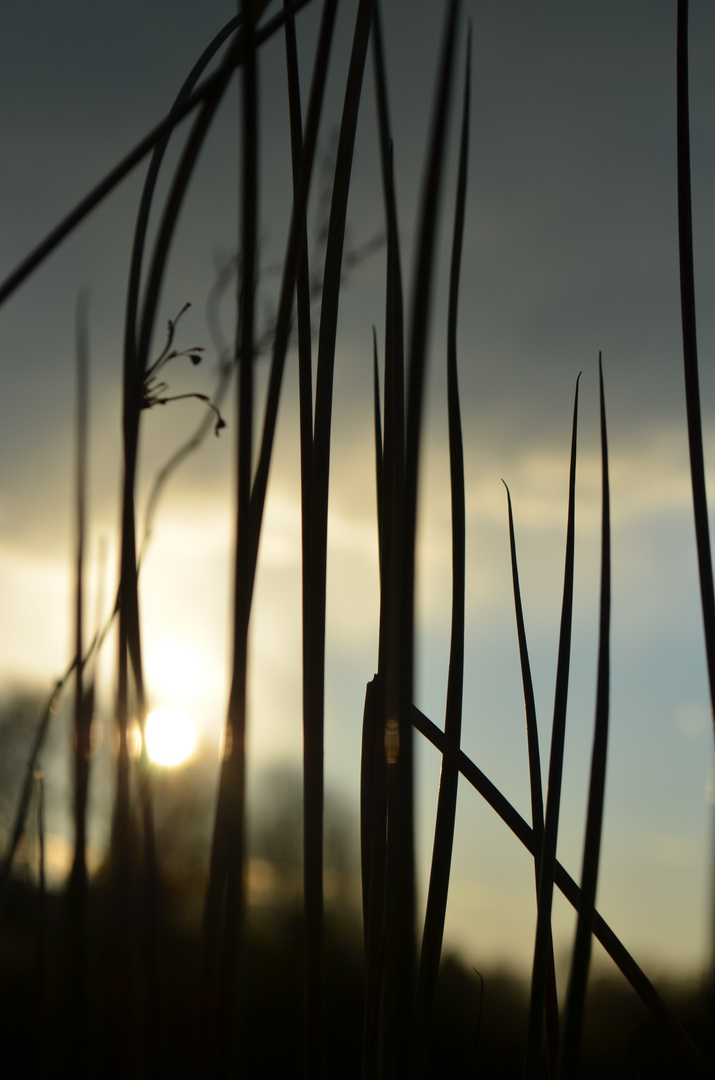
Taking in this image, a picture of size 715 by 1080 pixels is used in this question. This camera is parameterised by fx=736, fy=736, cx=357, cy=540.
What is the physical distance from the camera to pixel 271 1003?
1567 mm

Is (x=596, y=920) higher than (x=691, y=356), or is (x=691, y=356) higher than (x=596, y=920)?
(x=691, y=356)

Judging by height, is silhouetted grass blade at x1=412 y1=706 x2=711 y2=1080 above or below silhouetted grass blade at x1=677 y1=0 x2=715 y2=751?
below

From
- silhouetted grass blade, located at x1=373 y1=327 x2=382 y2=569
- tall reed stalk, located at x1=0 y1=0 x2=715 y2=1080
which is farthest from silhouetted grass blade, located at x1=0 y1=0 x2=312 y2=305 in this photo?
silhouetted grass blade, located at x1=373 y1=327 x2=382 y2=569

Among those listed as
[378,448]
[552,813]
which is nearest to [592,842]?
[552,813]

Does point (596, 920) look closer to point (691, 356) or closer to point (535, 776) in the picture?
point (535, 776)

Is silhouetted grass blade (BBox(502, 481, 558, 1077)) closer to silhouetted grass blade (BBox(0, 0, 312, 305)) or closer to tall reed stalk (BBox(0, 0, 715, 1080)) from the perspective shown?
tall reed stalk (BBox(0, 0, 715, 1080))

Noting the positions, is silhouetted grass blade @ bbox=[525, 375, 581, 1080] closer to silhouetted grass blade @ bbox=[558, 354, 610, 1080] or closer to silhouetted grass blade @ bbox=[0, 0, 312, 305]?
silhouetted grass blade @ bbox=[558, 354, 610, 1080]

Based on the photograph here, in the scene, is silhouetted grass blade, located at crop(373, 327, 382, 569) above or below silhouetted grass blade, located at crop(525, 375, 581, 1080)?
above

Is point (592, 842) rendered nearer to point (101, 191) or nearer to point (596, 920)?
point (596, 920)

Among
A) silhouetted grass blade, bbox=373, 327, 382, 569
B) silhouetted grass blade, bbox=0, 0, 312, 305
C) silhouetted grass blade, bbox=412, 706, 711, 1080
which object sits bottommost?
silhouetted grass blade, bbox=412, 706, 711, 1080

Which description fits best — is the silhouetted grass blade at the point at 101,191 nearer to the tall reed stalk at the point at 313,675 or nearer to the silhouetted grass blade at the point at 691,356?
the tall reed stalk at the point at 313,675

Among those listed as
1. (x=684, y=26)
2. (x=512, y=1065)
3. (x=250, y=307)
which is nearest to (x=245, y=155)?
(x=250, y=307)

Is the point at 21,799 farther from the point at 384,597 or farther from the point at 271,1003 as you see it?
the point at 271,1003

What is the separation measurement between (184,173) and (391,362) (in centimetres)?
8
